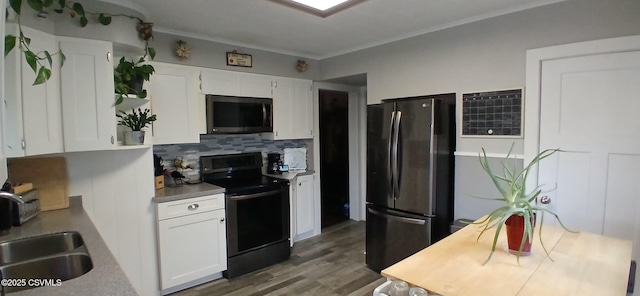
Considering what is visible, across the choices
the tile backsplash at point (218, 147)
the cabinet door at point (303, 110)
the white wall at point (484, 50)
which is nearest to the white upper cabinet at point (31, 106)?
the tile backsplash at point (218, 147)

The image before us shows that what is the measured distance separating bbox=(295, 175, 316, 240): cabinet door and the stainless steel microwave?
82cm

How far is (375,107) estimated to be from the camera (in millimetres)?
3000

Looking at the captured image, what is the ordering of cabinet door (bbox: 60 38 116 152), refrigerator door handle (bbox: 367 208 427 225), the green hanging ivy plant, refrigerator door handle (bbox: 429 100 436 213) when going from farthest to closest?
1. refrigerator door handle (bbox: 367 208 427 225)
2. refrigerator door handle (bbox: 429 100 436 213)
3. cabinet door (bbox: 60 38 116 152)
4. the green hanging ivy plant

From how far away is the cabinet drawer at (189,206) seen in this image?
8.61 ft

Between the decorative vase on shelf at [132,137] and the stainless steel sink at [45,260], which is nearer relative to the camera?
the stainless steel sink at [45,260]

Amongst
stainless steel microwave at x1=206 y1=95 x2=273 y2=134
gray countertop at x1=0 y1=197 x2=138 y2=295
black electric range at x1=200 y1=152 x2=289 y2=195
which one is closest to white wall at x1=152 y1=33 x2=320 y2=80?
stainless steel microwave at x1=206 y1=95 x2=273 y2=134

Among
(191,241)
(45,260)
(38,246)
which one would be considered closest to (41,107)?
(38,246)

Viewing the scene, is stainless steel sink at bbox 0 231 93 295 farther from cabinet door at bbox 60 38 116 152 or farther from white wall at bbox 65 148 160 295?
white wall at bbox 65 148 160 295

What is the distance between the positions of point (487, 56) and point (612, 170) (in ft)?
3.96

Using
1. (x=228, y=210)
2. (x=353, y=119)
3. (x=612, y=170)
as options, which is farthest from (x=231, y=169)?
(x=612, y=170)

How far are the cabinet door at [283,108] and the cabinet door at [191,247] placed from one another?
1.21 meters

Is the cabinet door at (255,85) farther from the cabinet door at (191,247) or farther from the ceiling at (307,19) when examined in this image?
the cabinet door at (191,247)

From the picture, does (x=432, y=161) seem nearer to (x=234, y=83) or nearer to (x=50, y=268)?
(x=234, y=83)

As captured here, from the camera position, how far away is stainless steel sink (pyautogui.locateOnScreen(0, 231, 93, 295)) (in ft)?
4.50
